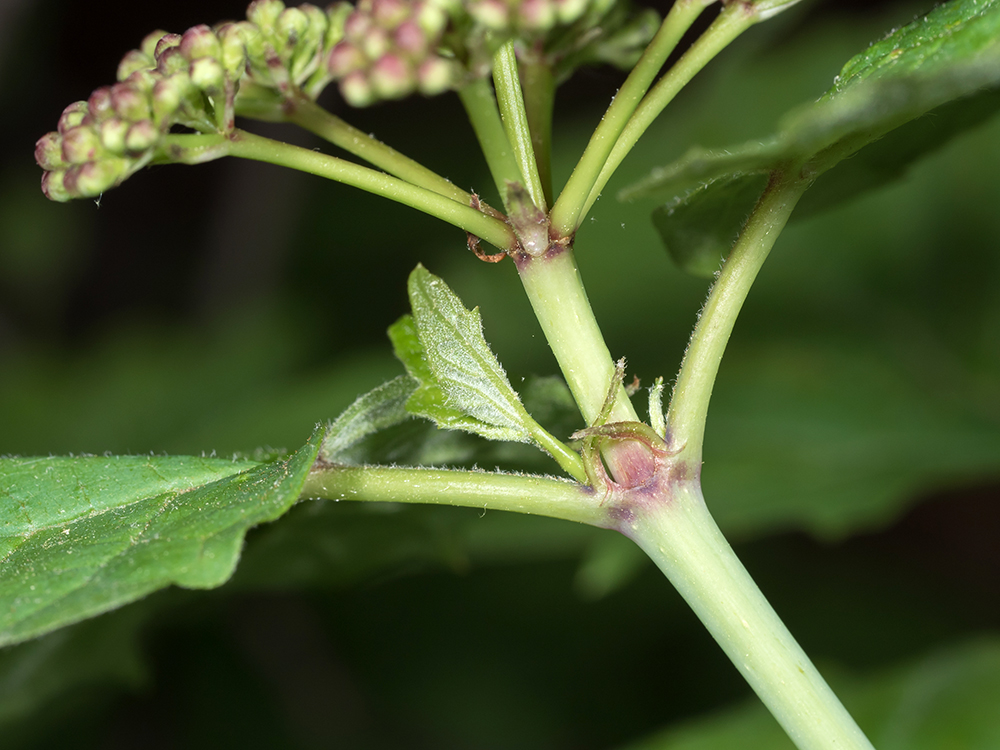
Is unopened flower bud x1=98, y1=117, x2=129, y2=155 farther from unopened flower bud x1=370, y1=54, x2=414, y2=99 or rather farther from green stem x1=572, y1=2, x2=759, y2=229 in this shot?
green stem x1=572, y1=2, x2=759, y2=229

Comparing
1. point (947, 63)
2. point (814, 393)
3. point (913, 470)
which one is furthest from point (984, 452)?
point (947, 63)

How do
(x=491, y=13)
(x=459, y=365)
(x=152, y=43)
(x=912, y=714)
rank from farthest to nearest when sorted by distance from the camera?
(x=912, y=714) → (x=152, y=43) → (x=459, y=365) → (x=491, y=13)

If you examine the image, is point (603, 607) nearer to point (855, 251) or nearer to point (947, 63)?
point (855, 251)

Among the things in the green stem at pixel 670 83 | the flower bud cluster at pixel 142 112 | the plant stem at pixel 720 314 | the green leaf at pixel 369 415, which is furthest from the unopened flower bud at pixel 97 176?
the plant stem at pixel 720 314

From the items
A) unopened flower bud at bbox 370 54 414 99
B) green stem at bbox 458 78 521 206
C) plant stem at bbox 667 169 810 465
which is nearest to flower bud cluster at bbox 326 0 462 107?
unopened flower bud at bbox 370 54 414 99

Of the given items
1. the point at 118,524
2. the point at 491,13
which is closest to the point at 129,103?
the point at 491,13

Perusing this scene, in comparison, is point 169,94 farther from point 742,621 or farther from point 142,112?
point 742,621
